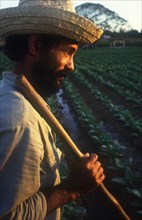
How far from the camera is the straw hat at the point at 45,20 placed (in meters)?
1.69

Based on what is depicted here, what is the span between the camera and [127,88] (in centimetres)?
1261

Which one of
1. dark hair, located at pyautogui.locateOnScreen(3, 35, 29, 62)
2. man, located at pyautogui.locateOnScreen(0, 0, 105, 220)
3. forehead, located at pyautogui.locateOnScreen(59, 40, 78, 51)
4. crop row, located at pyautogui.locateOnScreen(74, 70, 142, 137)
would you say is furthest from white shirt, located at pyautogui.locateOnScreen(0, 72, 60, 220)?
crop row, located at pyautogui.locateOnScreen(74, 70, 142, 137)

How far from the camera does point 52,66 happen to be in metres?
1.74

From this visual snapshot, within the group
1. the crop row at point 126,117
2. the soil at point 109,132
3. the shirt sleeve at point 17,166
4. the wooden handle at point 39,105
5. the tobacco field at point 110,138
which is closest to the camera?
the shirt sleeve at point 17,166

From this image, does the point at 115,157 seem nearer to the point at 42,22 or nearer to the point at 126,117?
the point at 126,117

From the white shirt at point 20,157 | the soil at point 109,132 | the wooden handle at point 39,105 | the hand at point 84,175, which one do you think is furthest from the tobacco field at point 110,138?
the white shirt at point 20,157

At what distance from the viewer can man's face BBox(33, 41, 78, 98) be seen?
1.72 m

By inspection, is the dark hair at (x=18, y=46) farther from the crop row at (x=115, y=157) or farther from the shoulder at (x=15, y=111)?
the crop row at (x=115, y=157)

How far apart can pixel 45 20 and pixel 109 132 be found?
5694 millimetres

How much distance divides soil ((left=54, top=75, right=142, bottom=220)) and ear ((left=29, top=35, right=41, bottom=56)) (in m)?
0.86

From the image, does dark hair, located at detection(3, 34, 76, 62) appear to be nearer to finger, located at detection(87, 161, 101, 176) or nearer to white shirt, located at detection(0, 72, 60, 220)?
white shirt, located at detection(0, 72, 60, 220)

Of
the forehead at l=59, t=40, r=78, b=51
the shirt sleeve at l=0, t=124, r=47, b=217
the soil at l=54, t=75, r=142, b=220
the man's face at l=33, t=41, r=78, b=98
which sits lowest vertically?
the soil at l=54, t=75, r=142, b=220

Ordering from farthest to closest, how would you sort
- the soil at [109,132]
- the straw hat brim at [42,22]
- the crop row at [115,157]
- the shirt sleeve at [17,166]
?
the crop row at [115,157] < the soil at [109,132] < the straw hat brim at [42,22] < the shirt sleeve at [17,166]

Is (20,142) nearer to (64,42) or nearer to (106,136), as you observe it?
(64,42)
